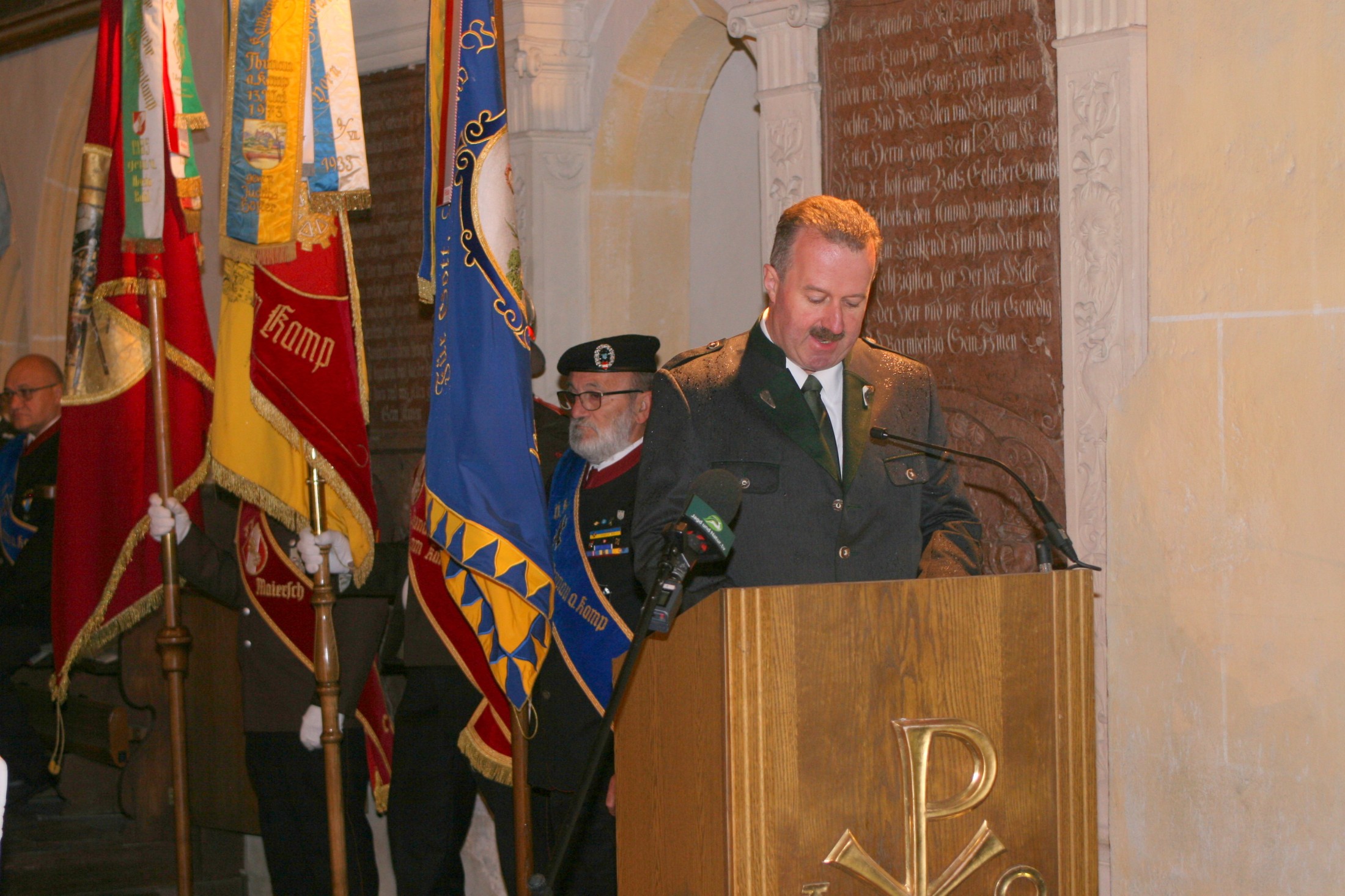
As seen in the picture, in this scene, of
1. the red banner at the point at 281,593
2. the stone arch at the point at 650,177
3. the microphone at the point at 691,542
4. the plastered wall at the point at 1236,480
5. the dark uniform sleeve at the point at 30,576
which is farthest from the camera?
the dark uniform sleeve at the point at 30,576

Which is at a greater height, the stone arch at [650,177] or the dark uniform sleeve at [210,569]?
the stone arch at [650,177]

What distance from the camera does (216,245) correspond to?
6.61 meters

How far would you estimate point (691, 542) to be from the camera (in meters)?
1.90

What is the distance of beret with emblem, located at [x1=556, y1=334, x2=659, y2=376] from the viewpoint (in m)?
3.82

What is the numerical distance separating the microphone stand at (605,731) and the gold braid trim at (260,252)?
97.2 inches

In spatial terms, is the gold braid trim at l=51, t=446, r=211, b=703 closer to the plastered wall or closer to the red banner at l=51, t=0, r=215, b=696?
the red banner at l=51, t=0, r=215, b=696

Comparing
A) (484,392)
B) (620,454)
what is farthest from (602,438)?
(484,392)

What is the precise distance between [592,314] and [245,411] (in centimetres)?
143

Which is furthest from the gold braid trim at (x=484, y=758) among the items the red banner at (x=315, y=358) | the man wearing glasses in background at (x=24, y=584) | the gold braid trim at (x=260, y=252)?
the man wearing glasses in background at (x=24, y=584)

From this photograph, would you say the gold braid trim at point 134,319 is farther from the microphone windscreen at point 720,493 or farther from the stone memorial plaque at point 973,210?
the microphone windscreen at point 720,493

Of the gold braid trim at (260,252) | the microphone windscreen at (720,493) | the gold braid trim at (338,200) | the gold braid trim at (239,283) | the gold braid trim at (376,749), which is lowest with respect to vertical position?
the gold braid trim at (376,749)

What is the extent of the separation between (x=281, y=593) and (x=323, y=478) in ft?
1.39

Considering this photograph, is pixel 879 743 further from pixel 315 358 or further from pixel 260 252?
pixel 260 252

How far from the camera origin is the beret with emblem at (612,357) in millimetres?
3824
